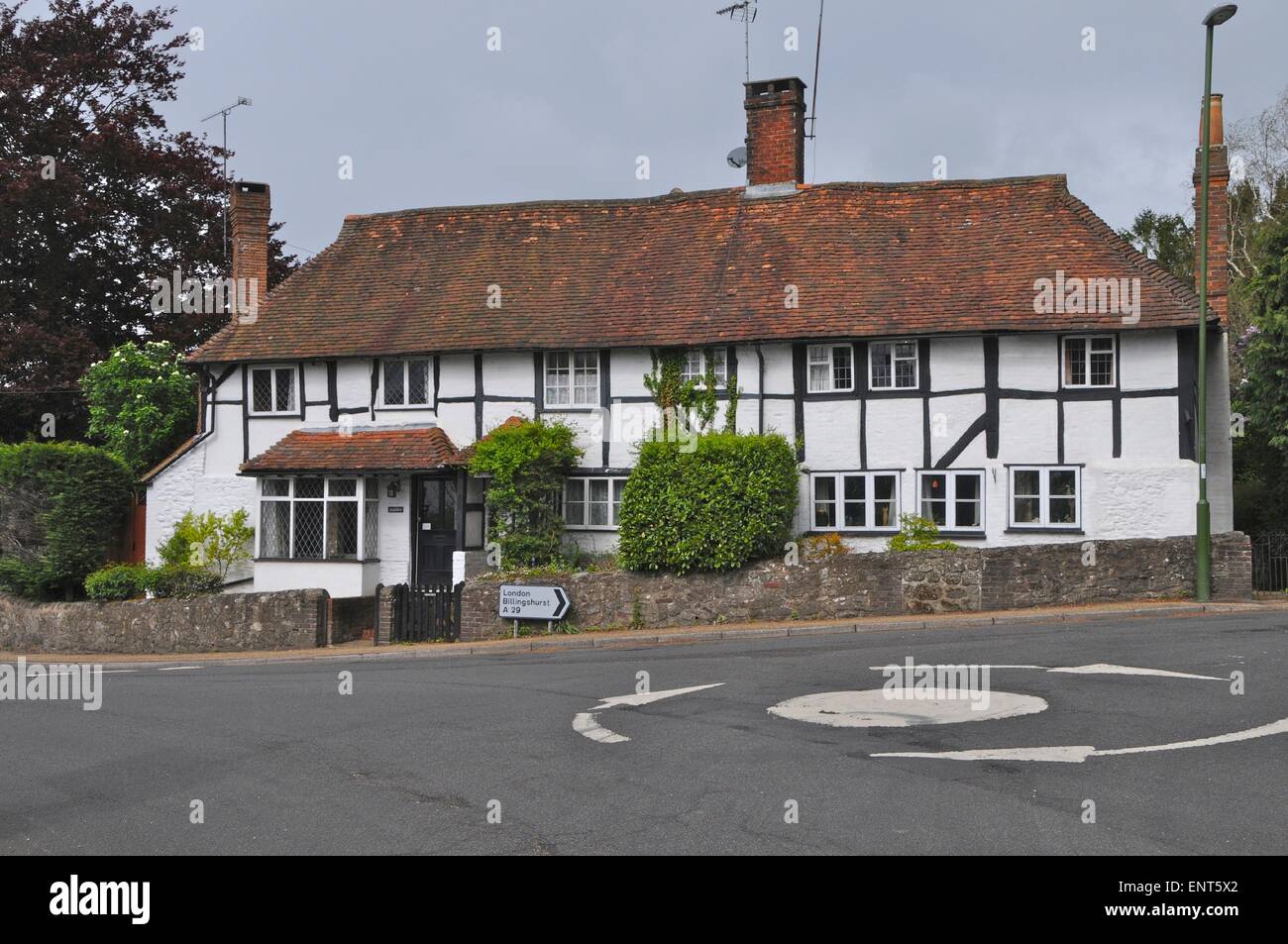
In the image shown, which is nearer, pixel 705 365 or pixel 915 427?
pixel 915 427

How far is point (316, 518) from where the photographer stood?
27.3 m

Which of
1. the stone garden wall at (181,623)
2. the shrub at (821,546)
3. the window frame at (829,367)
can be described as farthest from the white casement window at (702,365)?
the stone garden wall at (181,623)

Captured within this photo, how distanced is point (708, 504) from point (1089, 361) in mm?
8148

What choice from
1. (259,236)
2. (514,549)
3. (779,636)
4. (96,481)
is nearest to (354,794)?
(779,636)

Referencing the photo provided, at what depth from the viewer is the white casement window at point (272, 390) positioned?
29031mm

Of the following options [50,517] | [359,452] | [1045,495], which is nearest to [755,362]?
[1045,495]

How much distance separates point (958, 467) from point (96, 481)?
18798 millimetres

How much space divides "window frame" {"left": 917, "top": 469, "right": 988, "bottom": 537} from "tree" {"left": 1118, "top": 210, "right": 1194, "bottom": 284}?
25.9 metres

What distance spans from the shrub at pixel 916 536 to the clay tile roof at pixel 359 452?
30.3ft

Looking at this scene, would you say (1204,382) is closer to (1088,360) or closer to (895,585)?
(1088,360)

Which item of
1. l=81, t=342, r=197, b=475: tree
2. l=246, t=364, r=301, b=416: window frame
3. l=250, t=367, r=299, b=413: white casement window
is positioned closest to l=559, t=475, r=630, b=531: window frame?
l=246, t=364, r=301, b=416: window frame

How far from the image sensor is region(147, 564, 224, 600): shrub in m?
26.7

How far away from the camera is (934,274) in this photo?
2630cm

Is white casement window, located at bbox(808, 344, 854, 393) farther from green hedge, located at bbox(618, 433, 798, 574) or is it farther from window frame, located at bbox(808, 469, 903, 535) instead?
green hedge, located at bbox(618, 433, 798, 574)
